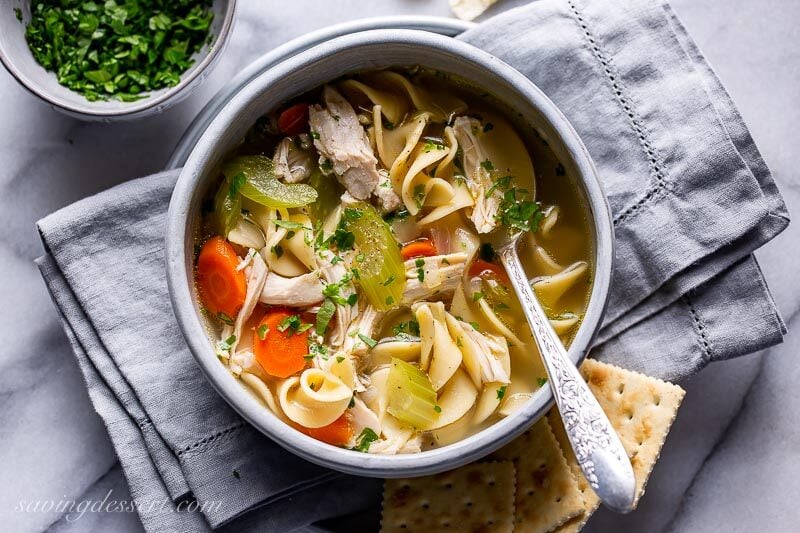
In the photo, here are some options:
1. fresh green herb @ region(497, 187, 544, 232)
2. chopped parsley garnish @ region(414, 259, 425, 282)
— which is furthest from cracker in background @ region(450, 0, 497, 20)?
chopped parsley garnish @ region(414, 259, 425, 282)

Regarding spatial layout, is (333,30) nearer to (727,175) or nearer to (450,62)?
(450,62)

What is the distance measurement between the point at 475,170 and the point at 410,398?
0.93 meters

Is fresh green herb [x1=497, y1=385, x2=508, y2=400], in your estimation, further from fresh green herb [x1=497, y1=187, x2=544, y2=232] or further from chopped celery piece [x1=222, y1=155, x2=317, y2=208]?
chopped celery piece [x1=222, y1=155, x2=317, y2=208]

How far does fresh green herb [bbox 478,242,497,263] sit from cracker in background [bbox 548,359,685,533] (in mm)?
599

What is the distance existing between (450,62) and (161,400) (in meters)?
1.78

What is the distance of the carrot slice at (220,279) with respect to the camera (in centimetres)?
322

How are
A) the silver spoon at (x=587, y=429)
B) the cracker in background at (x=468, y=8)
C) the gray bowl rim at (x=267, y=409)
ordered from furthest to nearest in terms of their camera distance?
the cracker in background at (x=468, y=8) < the gray bowl rim at (x=267, y=409) < the silver spoon at (x=587, y=429)

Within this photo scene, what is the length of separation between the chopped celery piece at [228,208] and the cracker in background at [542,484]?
147 centimetres

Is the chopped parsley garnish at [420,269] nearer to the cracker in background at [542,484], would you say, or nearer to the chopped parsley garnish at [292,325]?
the chopped parsley garnish at [292,325]

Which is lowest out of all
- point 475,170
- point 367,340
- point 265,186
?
point 367,340

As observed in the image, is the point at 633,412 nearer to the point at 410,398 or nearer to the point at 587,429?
the point at 587,429

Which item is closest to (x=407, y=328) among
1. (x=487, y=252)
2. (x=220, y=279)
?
(x=487, y=252)

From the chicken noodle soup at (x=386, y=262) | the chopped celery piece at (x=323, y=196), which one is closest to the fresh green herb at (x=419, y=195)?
the chicken noodle soup at (x=386, y=262)

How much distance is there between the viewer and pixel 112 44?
12.2 ft
